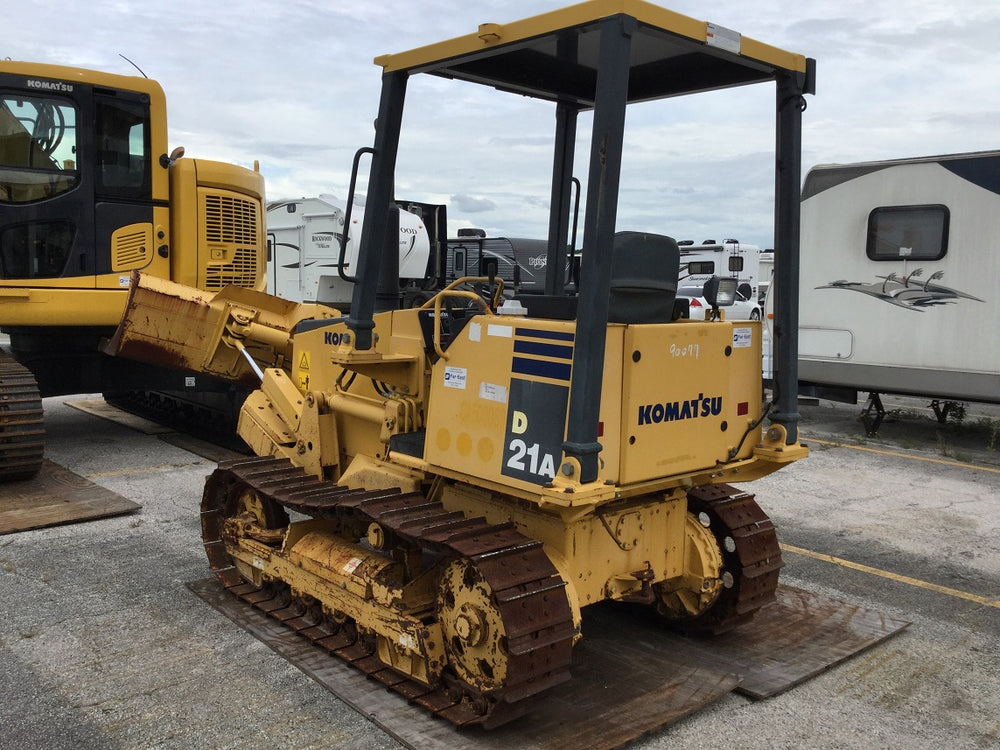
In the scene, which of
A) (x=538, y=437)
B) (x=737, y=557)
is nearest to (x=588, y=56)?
(x=538, y=437)

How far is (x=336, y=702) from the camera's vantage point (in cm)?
418

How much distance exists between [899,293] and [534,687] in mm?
9119

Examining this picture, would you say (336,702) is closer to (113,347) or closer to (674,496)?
(674,496)

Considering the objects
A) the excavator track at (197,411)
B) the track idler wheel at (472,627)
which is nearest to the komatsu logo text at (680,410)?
the track idler wheel at (472,627)

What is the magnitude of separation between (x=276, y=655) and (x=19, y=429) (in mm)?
4461

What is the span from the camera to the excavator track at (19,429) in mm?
7777

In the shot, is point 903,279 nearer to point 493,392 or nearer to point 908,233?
point 908,233

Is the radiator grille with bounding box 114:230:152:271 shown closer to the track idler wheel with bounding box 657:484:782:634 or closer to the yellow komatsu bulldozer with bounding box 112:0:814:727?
the yellow komatsu bulldozer with bounding box 112:0:814:727

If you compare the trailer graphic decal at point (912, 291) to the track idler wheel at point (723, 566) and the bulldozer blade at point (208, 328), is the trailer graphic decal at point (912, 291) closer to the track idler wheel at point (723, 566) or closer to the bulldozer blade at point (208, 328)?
the track idler wheel at point (723, 566)

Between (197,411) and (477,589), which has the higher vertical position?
(477,589)

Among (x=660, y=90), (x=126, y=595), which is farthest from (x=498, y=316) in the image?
(x=126, y=595)

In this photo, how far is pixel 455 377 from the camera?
4.24 m

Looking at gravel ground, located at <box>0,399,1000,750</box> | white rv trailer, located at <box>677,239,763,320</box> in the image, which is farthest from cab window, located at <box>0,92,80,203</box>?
white rv trailer, located at <box>677,239,763,320</box>

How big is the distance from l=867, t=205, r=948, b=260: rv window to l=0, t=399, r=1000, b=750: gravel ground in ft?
11.6
